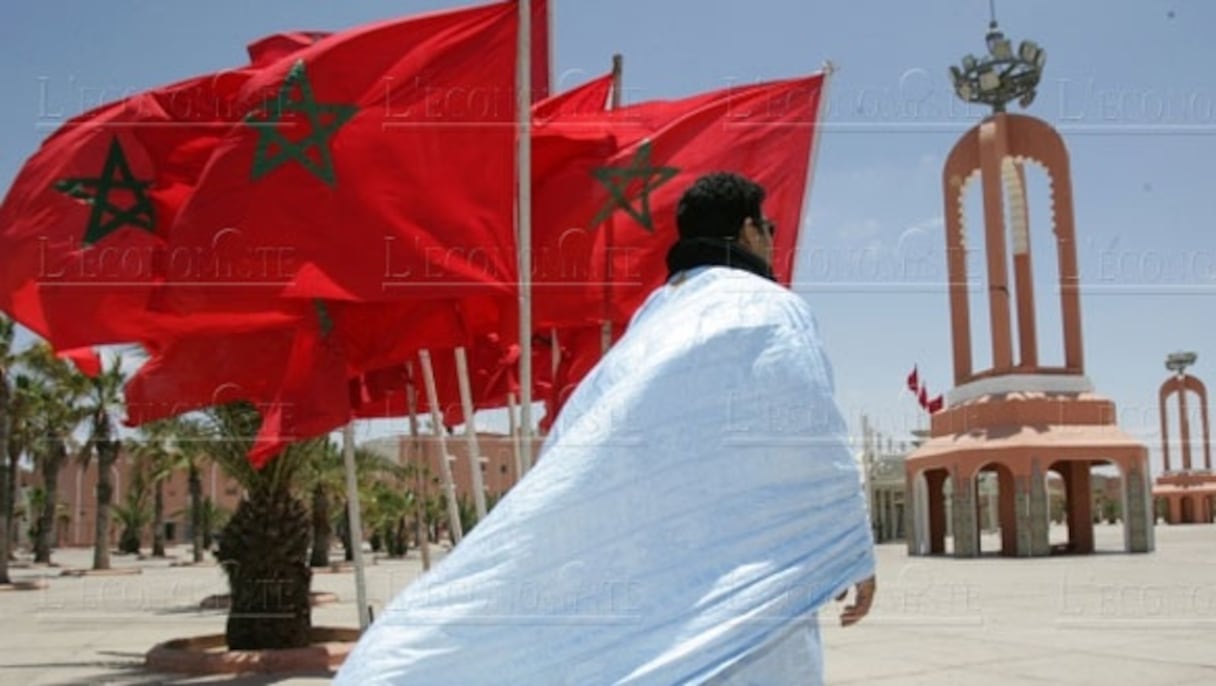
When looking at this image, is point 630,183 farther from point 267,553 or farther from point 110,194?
point 267,553

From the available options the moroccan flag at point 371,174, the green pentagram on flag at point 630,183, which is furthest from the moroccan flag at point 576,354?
the moroccan flag at point 371,174

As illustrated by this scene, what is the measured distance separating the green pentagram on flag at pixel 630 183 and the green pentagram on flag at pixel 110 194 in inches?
127

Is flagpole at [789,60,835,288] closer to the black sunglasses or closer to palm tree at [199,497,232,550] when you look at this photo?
the black sunglasses

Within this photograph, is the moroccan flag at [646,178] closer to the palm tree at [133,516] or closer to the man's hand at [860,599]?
the man's hand at [860,599]

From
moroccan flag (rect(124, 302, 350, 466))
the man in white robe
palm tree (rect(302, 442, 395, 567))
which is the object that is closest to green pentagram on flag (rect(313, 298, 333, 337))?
moroccan flag (rect(124, 302, 350, 466))

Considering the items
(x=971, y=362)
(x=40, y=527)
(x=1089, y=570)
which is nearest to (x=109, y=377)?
(x=40, y=527)

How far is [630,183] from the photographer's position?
9242mm

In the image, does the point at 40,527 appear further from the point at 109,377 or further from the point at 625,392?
the point at 625,392

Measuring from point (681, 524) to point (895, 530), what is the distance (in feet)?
173

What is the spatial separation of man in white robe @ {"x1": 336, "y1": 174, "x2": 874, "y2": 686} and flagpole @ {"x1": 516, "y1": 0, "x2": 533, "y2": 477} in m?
5.01

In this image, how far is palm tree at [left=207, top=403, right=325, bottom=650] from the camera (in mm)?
10750

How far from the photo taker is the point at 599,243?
9.11 metres

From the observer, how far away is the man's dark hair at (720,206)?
3068mm

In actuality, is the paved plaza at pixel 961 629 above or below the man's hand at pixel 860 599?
below
